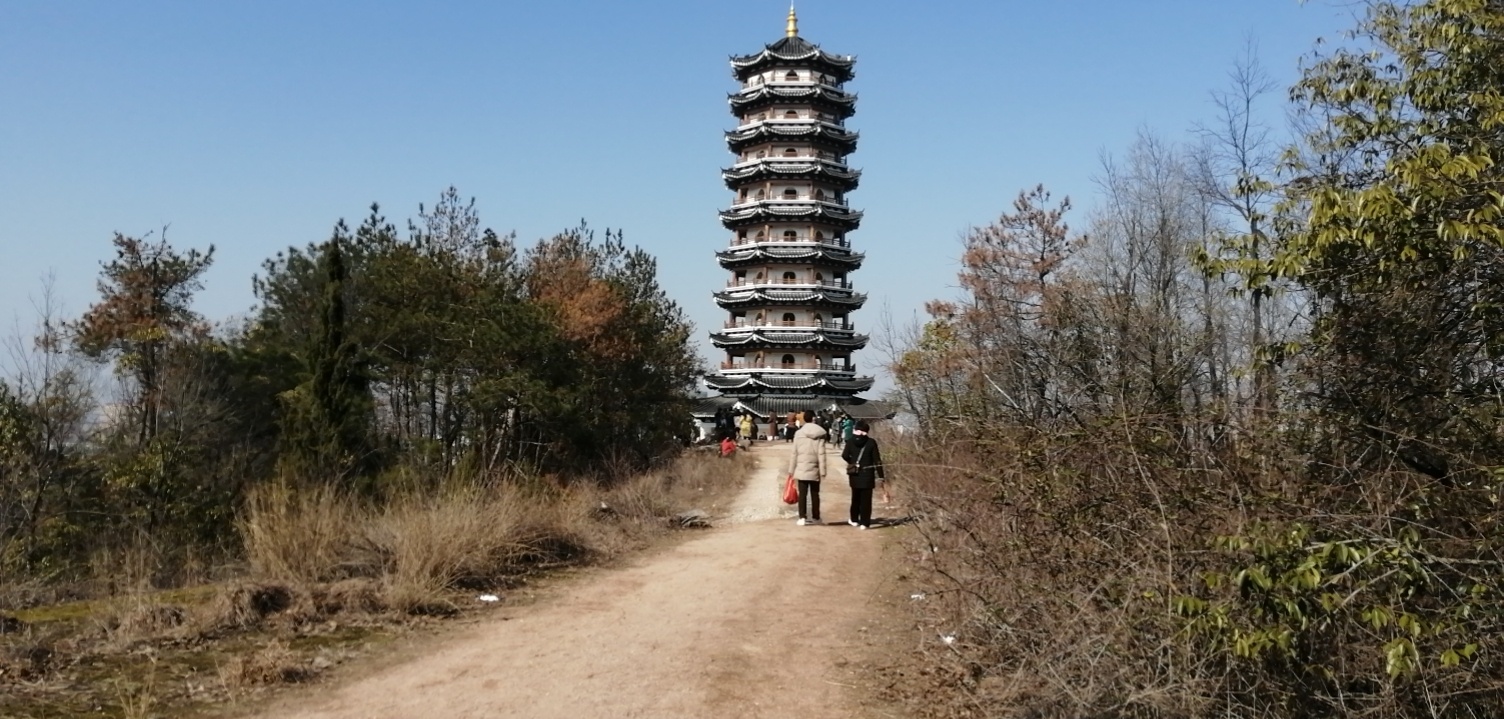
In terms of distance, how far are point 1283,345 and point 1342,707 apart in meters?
2.73

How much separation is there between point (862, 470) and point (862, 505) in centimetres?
51

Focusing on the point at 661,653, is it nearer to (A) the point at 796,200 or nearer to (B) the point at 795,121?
(A) the point at 796,200

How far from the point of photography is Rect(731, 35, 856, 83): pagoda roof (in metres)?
45.9

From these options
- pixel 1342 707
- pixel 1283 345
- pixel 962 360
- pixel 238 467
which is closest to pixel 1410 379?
pixel 1283 345

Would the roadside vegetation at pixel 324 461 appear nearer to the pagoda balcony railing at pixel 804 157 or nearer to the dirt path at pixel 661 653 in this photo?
the dirt path at pixel 661 653

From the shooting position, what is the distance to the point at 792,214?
4491 centimetres

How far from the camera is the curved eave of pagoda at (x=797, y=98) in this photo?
45406 millimetres

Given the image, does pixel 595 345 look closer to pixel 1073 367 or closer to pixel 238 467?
pixel 238 467

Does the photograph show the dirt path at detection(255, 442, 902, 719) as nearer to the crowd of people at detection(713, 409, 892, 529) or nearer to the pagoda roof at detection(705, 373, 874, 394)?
the crowd of people at detection(713, 409, 892, 529)

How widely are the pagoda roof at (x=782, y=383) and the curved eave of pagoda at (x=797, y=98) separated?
12995mm

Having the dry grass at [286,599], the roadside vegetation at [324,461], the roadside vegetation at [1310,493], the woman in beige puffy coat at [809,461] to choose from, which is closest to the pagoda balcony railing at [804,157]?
the roadside vegetation at [324,461]

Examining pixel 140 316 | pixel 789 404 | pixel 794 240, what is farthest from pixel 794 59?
pixel 140 316

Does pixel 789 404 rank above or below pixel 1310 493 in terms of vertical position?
above

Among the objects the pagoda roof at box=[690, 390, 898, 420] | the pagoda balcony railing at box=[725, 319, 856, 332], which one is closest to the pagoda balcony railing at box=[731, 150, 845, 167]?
the pagoda balcony railing at box=[725, 319, 856, 332]
